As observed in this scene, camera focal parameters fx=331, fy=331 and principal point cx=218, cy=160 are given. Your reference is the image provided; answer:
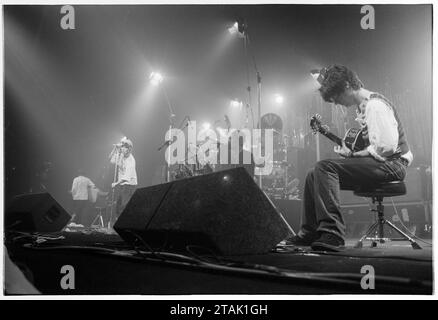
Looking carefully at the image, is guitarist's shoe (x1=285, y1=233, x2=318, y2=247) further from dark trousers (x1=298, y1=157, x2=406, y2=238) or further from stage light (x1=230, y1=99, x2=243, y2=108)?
stage light (x1=230, y1=99, x2=243, y2=108)

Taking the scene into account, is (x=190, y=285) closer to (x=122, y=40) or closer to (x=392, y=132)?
(x=392, y=132)

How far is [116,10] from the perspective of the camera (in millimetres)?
2365

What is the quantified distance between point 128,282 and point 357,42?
2.30m

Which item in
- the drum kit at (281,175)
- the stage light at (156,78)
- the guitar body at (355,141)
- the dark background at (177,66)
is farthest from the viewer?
the drum kit at (281,175)

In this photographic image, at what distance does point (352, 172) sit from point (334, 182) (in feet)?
0.56

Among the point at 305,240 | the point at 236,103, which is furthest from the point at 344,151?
the point at 236,103

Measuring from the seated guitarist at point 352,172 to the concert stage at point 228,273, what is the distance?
0.21 m

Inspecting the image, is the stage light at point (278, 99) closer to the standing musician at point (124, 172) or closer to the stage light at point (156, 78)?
the stage light at point (156, 78)

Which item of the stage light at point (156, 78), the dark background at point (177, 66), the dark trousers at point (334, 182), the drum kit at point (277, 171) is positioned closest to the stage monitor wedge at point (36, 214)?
the dark background at point (177, 66)

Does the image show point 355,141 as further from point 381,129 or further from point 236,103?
point 236,103

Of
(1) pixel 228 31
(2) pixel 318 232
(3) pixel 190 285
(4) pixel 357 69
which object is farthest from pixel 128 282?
(4) pixel 357 69

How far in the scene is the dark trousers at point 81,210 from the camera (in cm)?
544

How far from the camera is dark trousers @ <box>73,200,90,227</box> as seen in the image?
214 inches
